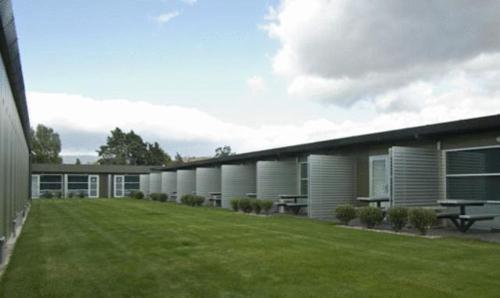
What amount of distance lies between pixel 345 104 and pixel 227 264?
1484cm

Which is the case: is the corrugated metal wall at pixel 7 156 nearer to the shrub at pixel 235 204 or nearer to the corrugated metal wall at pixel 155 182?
the shrub at pixel 235 204

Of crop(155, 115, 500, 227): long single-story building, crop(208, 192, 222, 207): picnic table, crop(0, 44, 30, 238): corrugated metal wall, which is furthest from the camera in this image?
crop(208, 192, 222, 207): picnic table

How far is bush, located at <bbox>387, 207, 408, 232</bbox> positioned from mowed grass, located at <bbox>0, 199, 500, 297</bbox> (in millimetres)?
898

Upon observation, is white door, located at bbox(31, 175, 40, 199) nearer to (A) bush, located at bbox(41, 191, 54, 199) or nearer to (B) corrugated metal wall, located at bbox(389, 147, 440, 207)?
(A) bush, located at bbox(41, 191, 54, 199)

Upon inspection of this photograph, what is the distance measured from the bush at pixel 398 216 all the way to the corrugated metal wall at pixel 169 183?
24.5 metres

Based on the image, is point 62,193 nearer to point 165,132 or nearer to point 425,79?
point 165,132

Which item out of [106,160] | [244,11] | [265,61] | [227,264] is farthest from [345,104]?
[106,160]

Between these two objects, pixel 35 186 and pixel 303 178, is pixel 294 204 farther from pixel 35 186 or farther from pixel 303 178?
pixel 35 186

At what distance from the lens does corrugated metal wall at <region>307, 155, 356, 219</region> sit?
53.6 ft

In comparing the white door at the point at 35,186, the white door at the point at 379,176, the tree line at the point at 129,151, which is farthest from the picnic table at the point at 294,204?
the tree line at the point at 129,151

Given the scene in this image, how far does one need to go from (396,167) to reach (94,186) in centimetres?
3473

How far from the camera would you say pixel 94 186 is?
42719mm

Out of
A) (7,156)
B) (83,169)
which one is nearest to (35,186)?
(83,169)

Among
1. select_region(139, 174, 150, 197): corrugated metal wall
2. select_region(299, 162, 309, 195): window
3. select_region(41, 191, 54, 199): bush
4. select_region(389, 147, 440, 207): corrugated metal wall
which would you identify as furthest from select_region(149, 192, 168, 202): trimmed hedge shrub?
select_region(389, 147, 440, 207): corrugated metal wall
